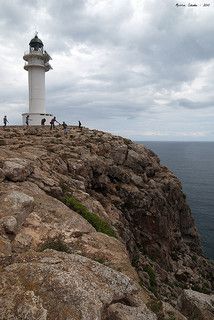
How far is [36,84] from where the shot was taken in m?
65.7

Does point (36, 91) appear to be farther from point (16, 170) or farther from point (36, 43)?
point (16, 170)

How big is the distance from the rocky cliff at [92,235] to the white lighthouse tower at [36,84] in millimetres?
12391

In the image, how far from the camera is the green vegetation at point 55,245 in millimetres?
17219

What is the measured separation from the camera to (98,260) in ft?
56.5

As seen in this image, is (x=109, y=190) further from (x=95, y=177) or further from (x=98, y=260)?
(x=98, y=260)

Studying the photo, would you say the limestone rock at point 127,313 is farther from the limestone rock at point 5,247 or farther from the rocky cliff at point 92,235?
the limestone rock at point 5,247

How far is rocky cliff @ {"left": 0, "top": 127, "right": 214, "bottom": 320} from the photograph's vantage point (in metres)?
13.0

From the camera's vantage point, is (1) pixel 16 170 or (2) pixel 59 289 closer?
(2) pixel 59 289

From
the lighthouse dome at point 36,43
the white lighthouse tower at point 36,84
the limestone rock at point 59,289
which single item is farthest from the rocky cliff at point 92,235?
the lighthouse dome at point 36,43

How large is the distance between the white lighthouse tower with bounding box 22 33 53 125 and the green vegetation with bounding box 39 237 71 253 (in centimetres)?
4893

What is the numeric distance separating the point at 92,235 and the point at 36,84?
168 feet

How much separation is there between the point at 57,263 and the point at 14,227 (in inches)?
163

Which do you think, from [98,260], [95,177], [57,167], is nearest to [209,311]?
[98,260]

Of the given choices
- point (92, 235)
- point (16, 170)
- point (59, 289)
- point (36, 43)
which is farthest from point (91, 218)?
point (36, 43)
